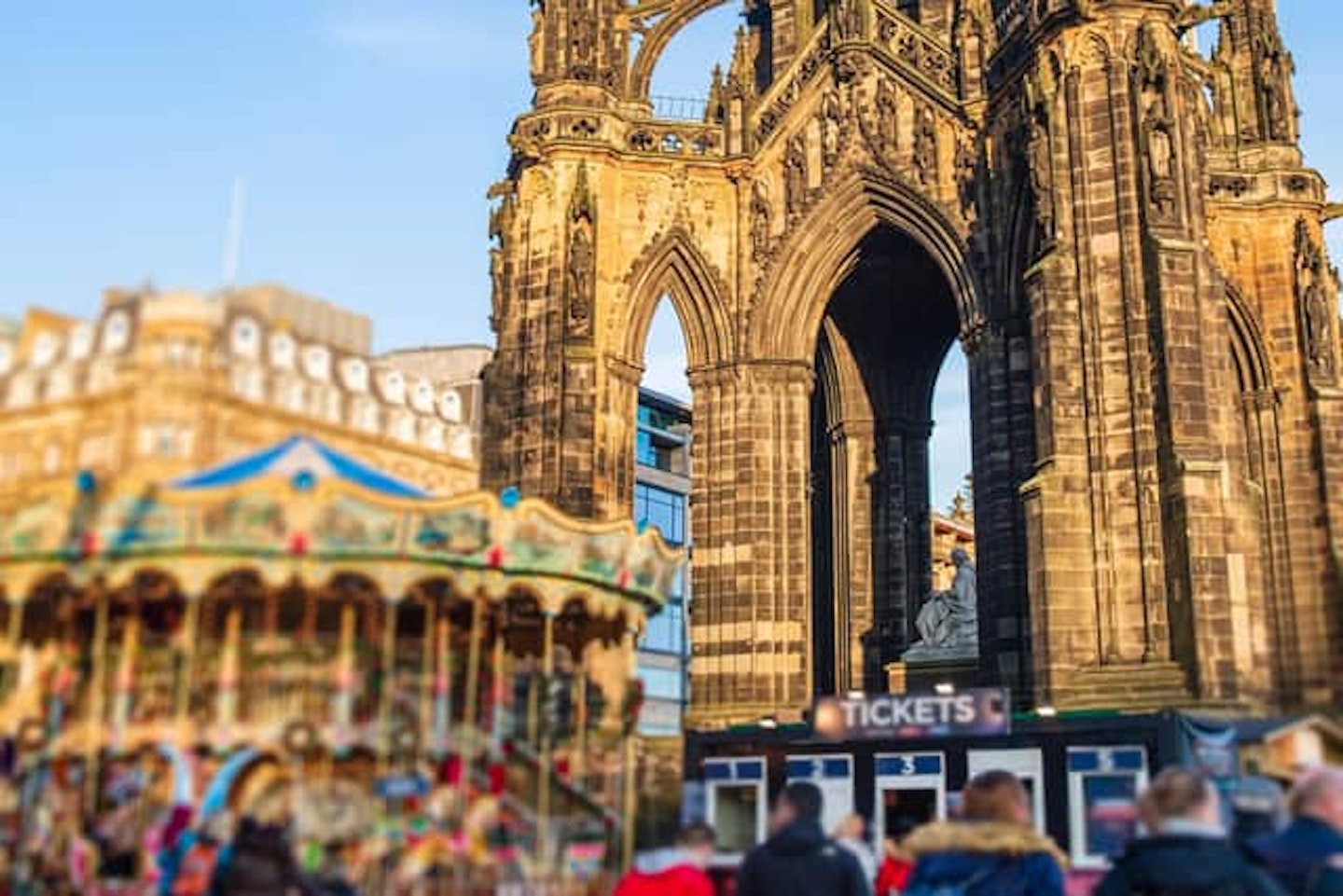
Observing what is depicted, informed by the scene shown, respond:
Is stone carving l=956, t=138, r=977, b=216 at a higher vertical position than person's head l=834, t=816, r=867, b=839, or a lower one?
higher

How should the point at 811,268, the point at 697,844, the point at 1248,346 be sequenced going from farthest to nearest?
the point at 811,268, the point at 1248,346, the point at 697,844

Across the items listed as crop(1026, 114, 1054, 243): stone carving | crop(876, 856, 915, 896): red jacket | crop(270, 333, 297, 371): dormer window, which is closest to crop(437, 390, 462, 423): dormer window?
crop(270, 333, 297, 371): dormer window

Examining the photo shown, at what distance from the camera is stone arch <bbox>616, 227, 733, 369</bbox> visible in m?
29.1

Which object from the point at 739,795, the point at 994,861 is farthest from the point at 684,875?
the point at 739,795

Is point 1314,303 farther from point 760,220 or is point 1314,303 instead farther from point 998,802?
point 998,802

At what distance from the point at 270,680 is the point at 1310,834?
7.09 m

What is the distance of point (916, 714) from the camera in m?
18.3

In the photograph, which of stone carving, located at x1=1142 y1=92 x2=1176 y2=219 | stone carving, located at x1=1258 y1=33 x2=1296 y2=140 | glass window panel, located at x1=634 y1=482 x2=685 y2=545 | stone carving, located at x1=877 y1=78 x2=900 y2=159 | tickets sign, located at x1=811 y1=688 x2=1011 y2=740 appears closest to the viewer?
tickets sign, located at x1=811 y1=688 x2=1011 y2=740

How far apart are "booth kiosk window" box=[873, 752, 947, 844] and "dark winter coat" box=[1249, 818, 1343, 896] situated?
14735mm

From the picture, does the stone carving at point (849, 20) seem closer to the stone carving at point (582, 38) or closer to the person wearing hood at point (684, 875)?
the stone carving at point (582, 38)

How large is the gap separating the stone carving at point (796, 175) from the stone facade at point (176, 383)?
1868 cm

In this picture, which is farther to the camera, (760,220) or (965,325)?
(760,220)

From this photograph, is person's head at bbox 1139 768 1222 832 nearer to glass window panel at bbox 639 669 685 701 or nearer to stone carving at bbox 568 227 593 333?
stone carving at bbox 568 227 593 333

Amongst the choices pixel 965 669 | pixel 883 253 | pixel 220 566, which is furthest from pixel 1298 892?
pixel 883 253
